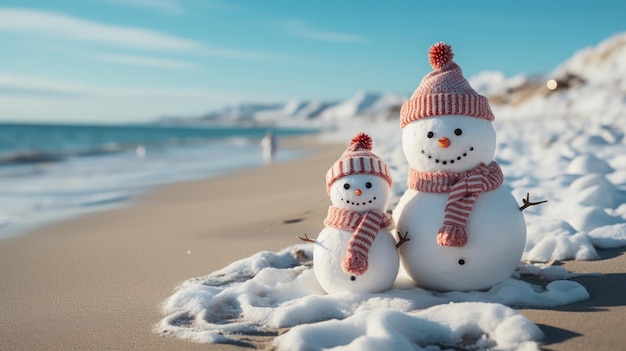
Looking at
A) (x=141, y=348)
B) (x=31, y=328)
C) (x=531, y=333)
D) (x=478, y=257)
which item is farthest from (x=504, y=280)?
(x=31, y=328)

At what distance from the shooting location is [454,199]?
3705mm

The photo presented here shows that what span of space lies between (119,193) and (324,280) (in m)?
8.83

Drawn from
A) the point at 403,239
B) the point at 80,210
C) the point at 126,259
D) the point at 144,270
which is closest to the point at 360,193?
the point at 403,239

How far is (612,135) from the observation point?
13016 mm

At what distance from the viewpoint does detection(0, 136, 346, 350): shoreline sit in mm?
3623

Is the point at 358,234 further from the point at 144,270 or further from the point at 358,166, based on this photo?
the point at 144,270

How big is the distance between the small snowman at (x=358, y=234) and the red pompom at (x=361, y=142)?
0.16 metres

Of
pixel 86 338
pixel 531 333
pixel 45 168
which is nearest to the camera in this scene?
pixel 531 333

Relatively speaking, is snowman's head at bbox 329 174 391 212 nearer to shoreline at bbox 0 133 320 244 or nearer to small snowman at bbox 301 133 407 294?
small snowman at bbox 301 133 407 294

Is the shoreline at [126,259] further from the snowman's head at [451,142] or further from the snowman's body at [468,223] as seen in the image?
the snowman's head at [451,142]

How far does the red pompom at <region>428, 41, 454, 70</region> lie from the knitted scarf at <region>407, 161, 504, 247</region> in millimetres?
802

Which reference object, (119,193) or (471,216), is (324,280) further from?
(119,193)

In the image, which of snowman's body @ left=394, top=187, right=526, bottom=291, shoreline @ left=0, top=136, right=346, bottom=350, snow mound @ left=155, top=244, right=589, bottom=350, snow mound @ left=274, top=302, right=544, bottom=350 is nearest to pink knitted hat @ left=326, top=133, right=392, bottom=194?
snowman's body @ left=394, top=187, right=526, bottom=291

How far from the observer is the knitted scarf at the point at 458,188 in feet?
11.8
